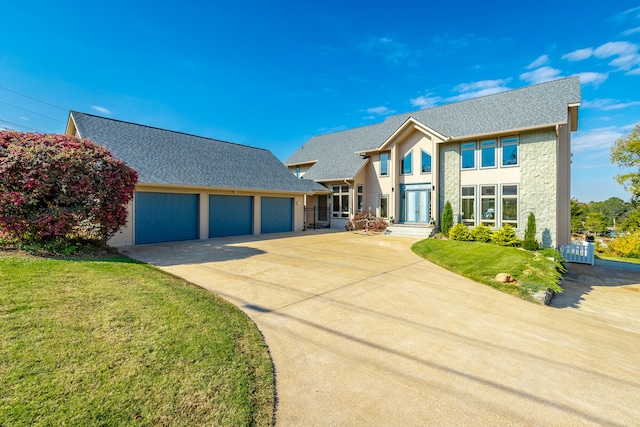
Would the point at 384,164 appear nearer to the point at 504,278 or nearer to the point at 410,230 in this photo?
the point at 410,230

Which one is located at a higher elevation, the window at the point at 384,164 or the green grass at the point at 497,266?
the window at the point at 384,164

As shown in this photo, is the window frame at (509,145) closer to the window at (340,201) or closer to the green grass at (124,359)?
the window at (340,201)

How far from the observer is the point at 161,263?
330 inches

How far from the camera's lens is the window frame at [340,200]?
20.9 metres

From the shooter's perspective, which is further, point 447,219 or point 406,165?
point 406,165

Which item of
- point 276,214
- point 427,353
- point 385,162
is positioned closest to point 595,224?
point 385,162

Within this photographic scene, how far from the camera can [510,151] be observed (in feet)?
48.6

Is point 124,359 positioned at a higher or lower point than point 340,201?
lower

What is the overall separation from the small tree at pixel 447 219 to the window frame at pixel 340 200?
268 inches

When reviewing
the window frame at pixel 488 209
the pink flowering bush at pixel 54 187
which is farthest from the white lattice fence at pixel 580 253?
the pink flowering bush at pixel 54 187

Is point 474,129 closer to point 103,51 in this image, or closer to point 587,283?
point 587,283

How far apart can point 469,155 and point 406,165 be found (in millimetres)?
3898

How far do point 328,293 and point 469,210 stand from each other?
1327cm

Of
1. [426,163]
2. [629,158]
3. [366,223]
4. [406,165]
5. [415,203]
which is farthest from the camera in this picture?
[629,158]
